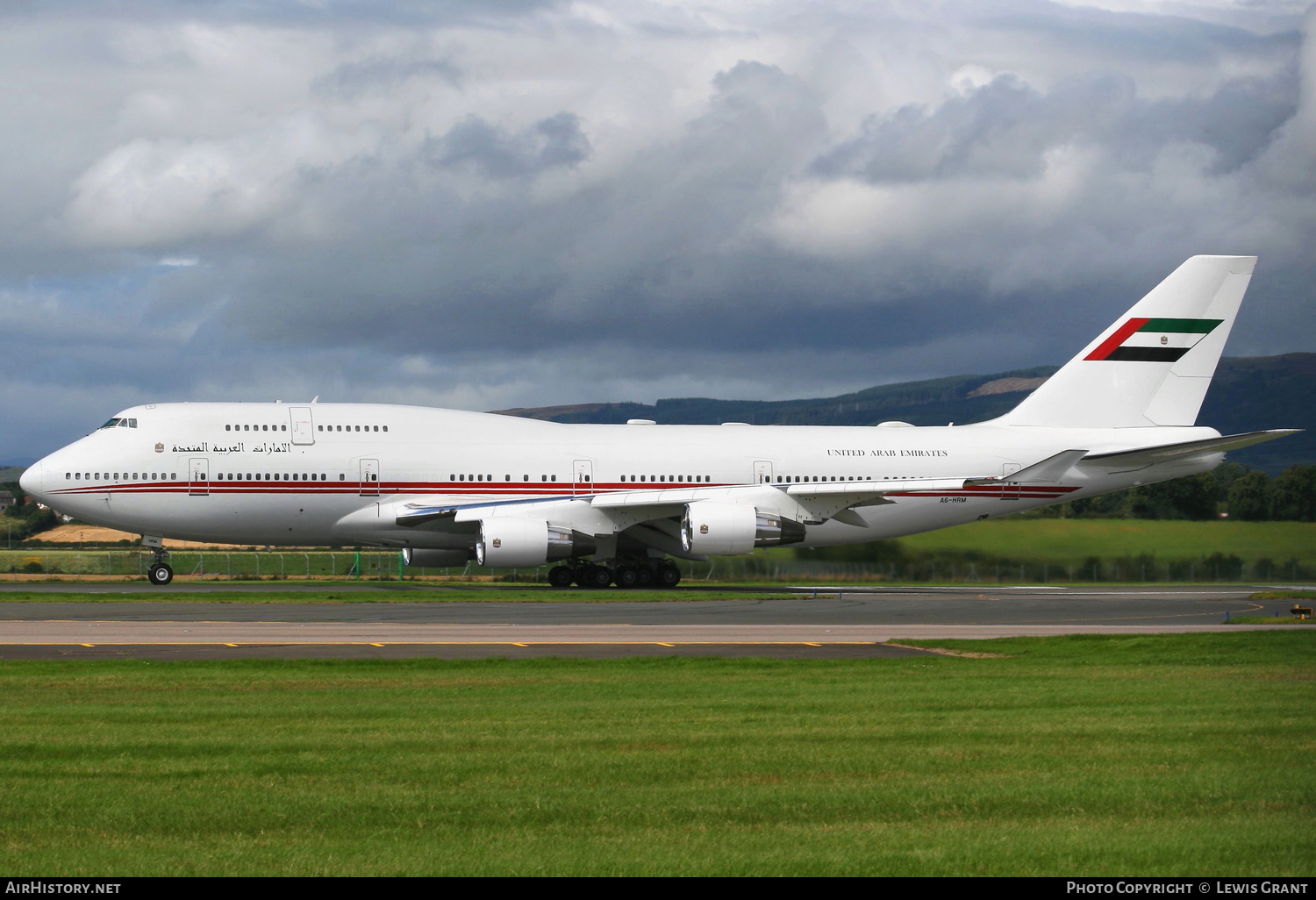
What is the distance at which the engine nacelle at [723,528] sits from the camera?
124 feet

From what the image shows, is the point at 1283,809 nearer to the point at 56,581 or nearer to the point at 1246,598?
A: the point at 1246,598

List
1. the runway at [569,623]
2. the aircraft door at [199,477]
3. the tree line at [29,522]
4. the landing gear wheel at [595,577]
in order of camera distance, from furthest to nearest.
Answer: the tree line at [29,522], the landing gear wheel at [595,577], the aircraft door at [199,477], the runway at [569,623]

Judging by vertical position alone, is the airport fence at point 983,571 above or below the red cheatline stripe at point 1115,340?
below

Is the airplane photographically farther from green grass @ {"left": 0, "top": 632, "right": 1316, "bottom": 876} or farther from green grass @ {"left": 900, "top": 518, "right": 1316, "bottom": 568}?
green grass @ {"left": 0, "top": 632, "right": 1316, "bottom": 876}

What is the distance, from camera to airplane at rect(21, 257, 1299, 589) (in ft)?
126

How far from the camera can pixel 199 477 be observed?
126 feet

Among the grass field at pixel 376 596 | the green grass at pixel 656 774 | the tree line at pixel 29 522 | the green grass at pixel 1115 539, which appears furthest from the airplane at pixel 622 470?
the tree line at pixel 29 522

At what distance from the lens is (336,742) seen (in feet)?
37.9

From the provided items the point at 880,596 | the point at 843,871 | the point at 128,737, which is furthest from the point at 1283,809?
the point at 880,596

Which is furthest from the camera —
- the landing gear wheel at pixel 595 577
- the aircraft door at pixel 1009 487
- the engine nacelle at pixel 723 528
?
the aircraft door at pixel 1009 487

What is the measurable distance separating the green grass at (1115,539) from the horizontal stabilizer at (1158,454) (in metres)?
1.93

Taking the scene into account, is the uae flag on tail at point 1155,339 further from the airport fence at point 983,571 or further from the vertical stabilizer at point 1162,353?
the airport fence at point 983,571

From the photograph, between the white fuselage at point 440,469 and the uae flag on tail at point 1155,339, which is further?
the uae flag on tail at point 1155,339
